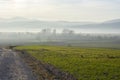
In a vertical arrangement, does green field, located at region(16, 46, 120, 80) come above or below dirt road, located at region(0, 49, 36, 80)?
below

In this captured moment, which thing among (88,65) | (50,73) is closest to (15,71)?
(50,73)

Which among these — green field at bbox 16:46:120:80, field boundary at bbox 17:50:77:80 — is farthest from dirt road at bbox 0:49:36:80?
green field at bbox 16:46:120:80

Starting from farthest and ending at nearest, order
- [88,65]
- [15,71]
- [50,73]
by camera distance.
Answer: [88,65] < [15,71] < [50,73]

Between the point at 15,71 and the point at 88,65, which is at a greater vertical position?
the point at 15,71

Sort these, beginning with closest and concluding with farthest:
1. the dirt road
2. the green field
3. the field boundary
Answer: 1. the dirt road
2. the field boundary
3. the green field

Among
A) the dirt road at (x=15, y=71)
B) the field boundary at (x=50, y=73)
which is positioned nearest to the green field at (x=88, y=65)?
the field boundary at (x=50, y=73)

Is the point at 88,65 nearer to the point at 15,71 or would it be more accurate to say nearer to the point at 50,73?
the point at 50,73

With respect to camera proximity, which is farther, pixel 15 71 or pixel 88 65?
pixel 88 65

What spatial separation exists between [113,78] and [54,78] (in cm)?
599

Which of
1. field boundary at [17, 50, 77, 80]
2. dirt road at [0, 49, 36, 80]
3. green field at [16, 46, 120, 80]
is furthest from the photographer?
green field at [16, 46, 120, 80]

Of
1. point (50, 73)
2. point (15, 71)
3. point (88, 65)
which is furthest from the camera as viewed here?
point (88, 65)

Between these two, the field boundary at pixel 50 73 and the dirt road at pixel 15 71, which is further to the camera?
the field boundary at pixel 50 73

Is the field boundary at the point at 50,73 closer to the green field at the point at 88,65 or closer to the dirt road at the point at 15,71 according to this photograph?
the dirt road at the point at 15,71

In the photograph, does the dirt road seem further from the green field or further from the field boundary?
the green field
